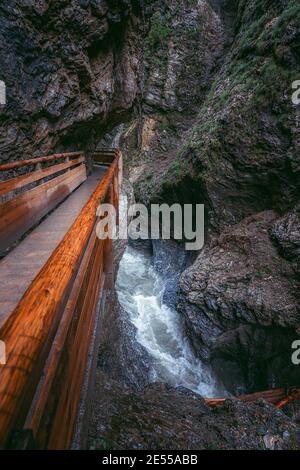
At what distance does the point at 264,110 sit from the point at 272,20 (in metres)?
3.85

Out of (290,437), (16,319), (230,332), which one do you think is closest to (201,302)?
(230,332)

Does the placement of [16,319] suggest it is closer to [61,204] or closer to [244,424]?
[244,424]

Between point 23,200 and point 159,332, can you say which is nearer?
point 23,200

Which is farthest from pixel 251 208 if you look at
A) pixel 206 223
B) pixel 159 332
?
pixel 159 332

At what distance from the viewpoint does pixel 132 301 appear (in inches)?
478

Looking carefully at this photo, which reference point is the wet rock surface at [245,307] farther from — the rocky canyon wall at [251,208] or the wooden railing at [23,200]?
the wooden railing at [23,200]

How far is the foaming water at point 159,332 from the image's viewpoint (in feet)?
29.7

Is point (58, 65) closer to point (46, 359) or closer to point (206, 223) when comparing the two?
point (46, 359)

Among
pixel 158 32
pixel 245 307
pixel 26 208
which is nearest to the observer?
pixel 26 208

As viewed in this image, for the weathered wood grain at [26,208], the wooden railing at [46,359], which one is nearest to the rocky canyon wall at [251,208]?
the weathered wood grain at [26,208]

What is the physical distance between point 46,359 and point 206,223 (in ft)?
34.8

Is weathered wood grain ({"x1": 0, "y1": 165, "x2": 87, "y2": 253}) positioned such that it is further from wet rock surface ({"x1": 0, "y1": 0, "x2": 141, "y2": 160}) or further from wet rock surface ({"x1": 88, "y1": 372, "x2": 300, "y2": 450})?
wet rock surface ({"x1": 88, "y1": 372, "x2": 300, "y2": 450})

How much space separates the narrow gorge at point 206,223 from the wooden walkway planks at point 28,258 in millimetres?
1182

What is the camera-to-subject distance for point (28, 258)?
12.5 feet
